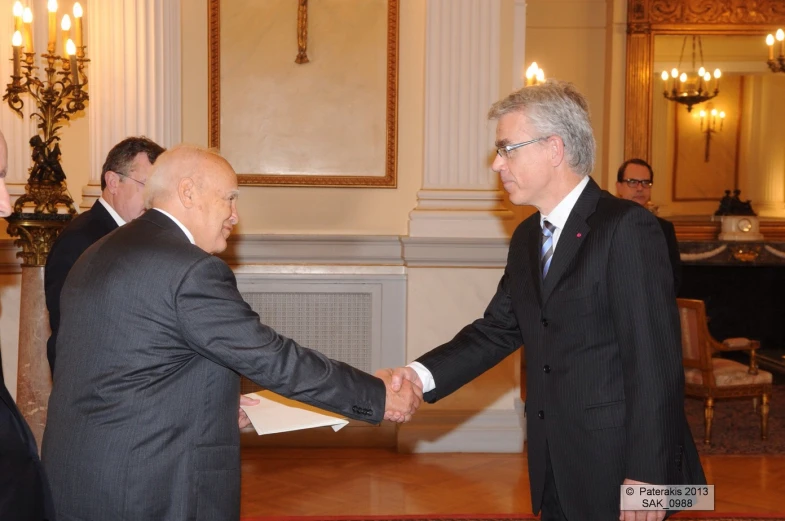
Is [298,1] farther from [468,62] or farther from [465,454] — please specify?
[465,454]

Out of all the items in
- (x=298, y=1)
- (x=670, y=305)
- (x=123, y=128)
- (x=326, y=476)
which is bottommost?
(x=326, y=476)

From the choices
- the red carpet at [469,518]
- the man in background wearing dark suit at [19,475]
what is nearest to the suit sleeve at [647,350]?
the man in background wearing dark suit at [19,475]

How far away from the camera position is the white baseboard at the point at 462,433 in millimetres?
6262

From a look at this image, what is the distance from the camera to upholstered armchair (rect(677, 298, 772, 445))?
6711mm

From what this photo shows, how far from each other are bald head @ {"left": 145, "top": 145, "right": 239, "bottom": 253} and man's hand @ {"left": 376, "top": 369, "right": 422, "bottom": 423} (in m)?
0.78

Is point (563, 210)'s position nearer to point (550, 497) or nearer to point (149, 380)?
point (550, 497)

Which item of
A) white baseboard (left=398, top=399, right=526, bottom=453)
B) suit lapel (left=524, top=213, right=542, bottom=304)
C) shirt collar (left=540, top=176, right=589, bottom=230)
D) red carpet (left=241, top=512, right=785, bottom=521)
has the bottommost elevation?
red carpet (left=241, top=512, right=785, bottom=521)

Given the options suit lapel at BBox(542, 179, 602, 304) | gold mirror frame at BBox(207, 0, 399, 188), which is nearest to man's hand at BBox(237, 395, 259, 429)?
suit lapel at BBox(542, 179, 602, 304)

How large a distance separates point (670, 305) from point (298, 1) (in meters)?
4.49

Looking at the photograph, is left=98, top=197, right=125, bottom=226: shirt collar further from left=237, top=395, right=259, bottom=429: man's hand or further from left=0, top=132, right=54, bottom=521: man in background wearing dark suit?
left=0, top=132, right=54, bottom=521: man in background wearing dark suit

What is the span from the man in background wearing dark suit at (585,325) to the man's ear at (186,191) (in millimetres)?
876

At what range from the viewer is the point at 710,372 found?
676 centimetres

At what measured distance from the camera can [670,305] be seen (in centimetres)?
254

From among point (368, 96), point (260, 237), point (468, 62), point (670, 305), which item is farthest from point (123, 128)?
point (670, 305)
